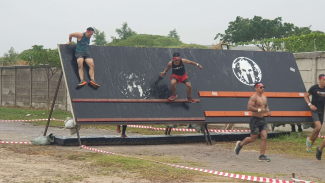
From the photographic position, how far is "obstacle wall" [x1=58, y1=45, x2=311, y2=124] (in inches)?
547

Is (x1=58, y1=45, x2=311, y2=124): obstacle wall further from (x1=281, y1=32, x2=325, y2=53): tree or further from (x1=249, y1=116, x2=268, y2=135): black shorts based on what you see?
(x1=281, y1=32, x2=325, y2=53): tree

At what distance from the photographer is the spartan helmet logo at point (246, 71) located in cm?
1622

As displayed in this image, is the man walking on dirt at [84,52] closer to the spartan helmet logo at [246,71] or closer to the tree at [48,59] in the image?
the spartan helmet logo at [246,71]

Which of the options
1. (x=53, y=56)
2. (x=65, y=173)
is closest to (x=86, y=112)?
(x=65, y=173)

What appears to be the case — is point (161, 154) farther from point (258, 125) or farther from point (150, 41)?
point (150, 41)

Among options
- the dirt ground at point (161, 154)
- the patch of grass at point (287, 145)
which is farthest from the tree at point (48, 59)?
the patch of grass at point (287, 145)

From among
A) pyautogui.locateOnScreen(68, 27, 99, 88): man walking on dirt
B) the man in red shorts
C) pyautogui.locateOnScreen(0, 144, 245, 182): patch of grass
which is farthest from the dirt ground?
pyautogui.locateOnScreen(68, 27, 99, 88): man walking on dirt

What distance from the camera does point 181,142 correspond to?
15.1 meters

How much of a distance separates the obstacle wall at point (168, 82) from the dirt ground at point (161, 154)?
0.96 meters

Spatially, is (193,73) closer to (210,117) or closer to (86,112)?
(210,117)

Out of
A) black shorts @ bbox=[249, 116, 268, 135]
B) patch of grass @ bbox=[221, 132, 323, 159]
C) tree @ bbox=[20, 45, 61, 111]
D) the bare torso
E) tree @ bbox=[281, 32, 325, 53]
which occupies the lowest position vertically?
patch of grass @ bbox=[221, 132, 323, 159]

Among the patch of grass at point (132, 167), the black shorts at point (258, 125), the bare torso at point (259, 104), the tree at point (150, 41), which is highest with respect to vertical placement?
the tree at point (150, 41)

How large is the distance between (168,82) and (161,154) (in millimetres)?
3256

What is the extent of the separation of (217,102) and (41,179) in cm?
779
